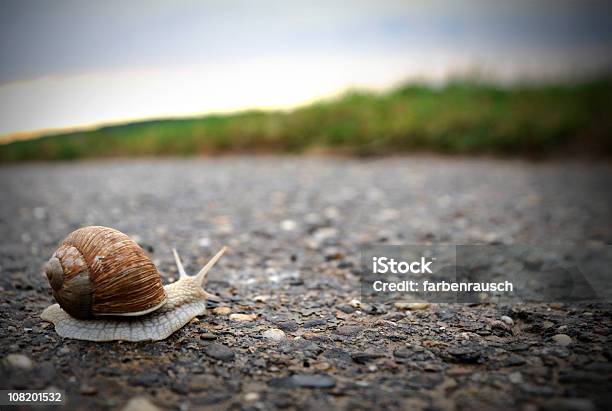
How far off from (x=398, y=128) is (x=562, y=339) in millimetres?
8943

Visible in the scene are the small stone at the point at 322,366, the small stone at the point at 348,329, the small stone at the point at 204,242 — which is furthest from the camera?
the small stone at the point at 204,242

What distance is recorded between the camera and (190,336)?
8.92ft

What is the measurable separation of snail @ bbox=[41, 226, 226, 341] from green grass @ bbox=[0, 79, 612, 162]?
8.22 meters

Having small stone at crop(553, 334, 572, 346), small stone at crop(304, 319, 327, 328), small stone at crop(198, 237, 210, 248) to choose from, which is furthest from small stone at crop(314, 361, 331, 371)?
small stone at crop(198, 237, 210, 248)

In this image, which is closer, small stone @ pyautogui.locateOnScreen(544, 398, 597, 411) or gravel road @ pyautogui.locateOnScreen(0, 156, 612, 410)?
small stone @ pyautogui.locateOnScreen(544, 398, 597, 411)

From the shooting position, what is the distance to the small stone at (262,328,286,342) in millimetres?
2732

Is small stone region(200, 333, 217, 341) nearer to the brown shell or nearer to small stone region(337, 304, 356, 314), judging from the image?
the brown shell

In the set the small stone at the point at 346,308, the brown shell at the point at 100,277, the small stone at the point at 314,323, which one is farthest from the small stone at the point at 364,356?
the brown shell at the point at 100,277

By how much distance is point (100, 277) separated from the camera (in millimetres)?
2549

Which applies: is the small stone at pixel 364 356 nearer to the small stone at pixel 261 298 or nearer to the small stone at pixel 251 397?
the small stone at pixel 251 397

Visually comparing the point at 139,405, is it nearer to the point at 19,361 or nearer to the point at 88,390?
the point at 88,390

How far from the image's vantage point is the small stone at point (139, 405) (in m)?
1.99

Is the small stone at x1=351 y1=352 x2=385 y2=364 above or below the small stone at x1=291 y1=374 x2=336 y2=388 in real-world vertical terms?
above

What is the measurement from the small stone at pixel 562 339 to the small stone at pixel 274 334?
4.86ft
